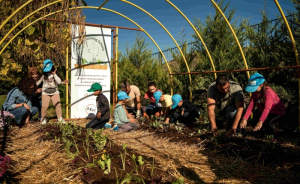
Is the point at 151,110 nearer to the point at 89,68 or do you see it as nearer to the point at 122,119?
the point at 122,119

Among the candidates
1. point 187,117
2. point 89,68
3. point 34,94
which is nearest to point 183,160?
point 187,117

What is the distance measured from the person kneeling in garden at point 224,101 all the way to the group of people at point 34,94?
348cm

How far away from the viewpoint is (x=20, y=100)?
6.29m

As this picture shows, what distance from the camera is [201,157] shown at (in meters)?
3.83

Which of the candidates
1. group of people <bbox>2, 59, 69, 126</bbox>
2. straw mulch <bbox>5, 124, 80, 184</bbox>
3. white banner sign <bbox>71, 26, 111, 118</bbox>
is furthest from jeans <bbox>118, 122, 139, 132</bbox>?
white banner sign <bbox>71, 26, 111, 118</bbox>

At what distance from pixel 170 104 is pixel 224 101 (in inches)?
66.4

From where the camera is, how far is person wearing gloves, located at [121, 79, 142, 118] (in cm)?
726

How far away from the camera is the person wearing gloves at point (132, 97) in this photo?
286 inches

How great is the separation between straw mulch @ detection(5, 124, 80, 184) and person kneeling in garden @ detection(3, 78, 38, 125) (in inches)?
42.1

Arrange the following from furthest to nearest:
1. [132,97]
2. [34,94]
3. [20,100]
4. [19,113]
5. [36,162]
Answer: [132,97] → [34,94] → [20,100] → [19,113] → [36,162]

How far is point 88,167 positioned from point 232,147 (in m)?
2.28

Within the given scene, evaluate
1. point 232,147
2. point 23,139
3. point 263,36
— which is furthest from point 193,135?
point 23,139

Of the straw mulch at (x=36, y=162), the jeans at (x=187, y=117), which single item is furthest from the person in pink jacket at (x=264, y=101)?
the straw mulch at (x=36, y=162)

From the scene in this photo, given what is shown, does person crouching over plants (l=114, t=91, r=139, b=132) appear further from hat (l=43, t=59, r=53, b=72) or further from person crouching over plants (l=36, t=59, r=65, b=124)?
hat (l=43, t=59, r=53, b=72)
